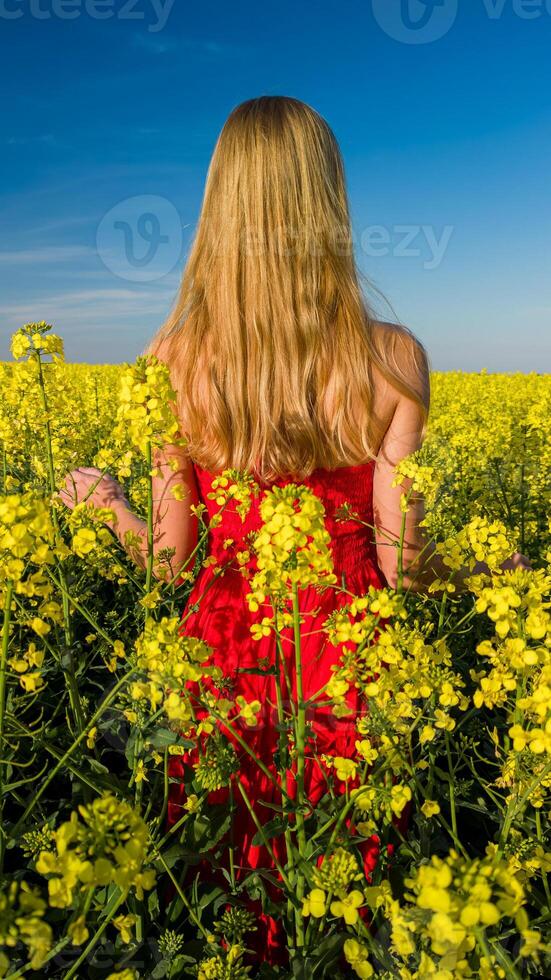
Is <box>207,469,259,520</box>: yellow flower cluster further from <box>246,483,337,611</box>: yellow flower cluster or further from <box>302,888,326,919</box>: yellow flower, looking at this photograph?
<box>302,888,326,919</box>: yellow flower

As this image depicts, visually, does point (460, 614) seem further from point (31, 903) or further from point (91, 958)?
point (31, 903)

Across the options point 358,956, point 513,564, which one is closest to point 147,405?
point 358,956

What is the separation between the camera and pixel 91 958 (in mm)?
1243

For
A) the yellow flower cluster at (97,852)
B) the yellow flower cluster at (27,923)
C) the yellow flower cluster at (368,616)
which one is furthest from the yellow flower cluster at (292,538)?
the yellow flower cluster at (27,923)

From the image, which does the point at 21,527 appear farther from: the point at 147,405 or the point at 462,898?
the point at 462,898

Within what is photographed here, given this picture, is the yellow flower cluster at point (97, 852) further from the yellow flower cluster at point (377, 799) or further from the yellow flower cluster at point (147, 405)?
the yellow flower cluster at point (147, 405)

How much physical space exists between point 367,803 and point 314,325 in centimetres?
119

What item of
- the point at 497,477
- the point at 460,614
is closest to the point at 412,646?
the point at 460,614

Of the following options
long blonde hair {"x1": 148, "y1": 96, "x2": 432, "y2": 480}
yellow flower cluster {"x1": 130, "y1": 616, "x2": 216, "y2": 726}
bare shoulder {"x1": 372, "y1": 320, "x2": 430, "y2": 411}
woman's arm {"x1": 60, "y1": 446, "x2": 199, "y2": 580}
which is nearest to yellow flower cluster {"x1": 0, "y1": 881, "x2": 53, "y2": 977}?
yellow flower cluster {"x1": 130, "y1": 616, "x2": 216, "y2": 726}

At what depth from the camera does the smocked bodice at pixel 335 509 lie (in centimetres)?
189

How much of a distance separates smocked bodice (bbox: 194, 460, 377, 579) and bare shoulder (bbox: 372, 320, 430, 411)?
239mm

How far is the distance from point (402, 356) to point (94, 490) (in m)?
0.97

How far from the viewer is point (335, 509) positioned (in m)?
1.89

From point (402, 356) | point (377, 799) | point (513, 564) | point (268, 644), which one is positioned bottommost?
point (377, 799)
